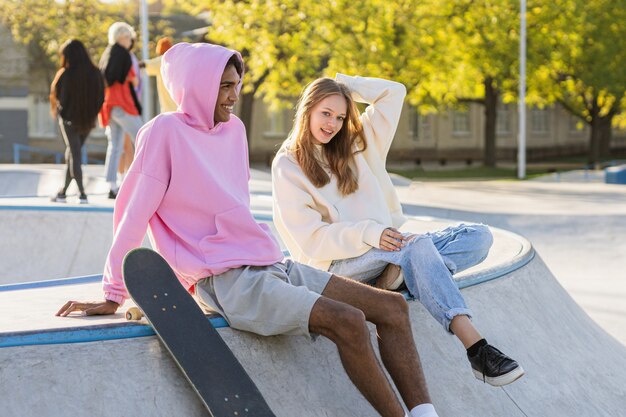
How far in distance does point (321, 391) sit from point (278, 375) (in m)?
0.22

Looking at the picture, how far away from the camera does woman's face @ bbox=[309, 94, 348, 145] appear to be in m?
5.00

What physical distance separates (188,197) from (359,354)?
0.95 meters

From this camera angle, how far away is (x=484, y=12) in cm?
3172

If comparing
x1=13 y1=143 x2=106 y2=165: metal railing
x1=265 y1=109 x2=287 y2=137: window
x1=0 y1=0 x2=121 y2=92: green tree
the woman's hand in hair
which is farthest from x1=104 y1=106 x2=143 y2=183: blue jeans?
x1=265 y1=109 x2=287 y2=137: window

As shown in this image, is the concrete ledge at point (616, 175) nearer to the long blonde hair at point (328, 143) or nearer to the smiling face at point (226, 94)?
the long blonde hair at point (328, 143)

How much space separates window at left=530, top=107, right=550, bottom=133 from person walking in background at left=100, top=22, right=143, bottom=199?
43886mm

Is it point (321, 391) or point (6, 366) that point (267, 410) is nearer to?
point (321, 391)

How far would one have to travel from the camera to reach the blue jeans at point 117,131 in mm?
11945

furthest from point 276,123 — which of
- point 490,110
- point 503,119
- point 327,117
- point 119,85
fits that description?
point 327,117

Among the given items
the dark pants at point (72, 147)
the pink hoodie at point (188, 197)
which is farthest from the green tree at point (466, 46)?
the pink hoodie at point (188, 197)

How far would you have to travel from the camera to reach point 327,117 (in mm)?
5016

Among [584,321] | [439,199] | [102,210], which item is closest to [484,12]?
[439,199]

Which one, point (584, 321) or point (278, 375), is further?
point (584, 321)

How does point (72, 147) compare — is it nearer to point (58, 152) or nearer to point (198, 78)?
point (198, 78)
